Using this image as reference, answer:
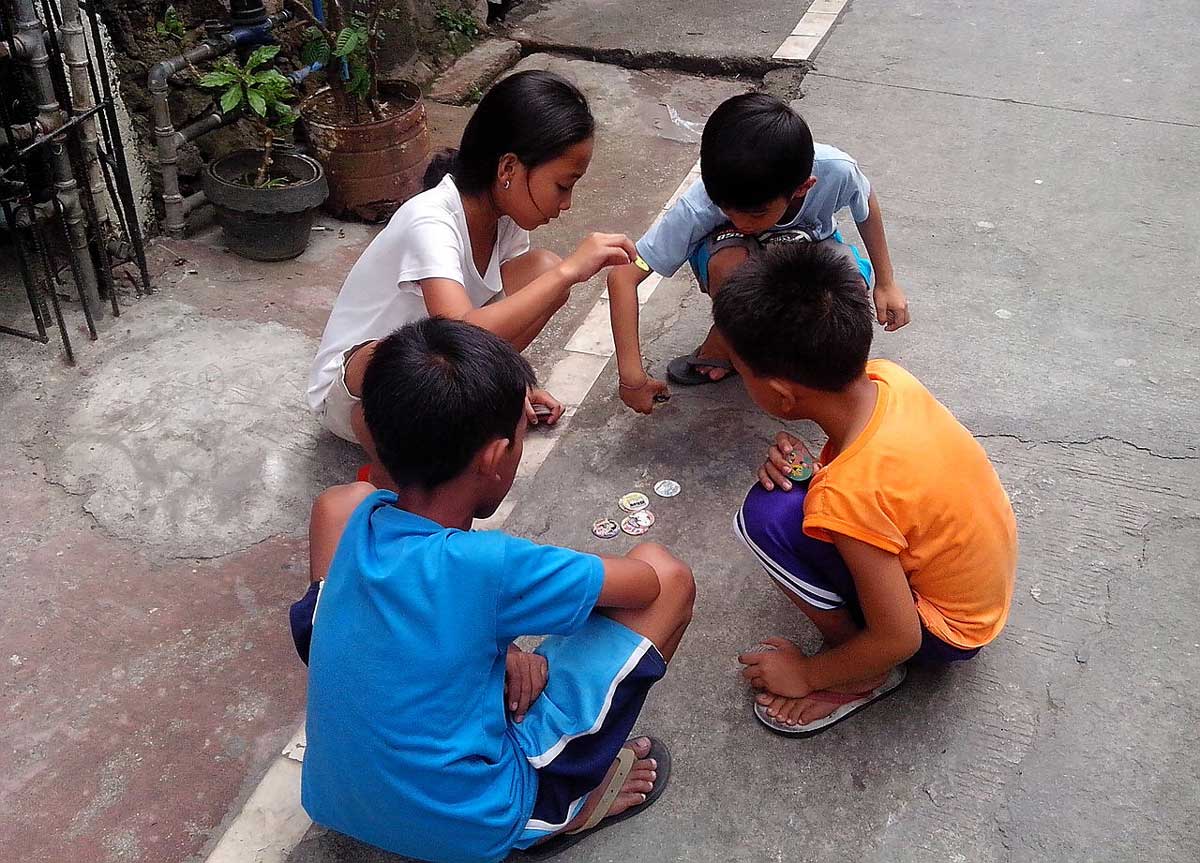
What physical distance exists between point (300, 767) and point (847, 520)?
3.69 feet

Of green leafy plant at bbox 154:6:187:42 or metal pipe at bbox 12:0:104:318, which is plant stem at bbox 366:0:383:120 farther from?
metal pipe at bbox 12:0:104:318

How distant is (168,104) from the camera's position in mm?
3516

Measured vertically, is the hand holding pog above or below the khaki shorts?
above

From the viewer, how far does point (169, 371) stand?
9.52 ft

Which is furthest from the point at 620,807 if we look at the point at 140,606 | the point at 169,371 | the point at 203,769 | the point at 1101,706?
the point at 169,371

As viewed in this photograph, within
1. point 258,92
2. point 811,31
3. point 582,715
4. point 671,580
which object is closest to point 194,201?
point 258,92

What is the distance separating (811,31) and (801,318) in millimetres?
4267

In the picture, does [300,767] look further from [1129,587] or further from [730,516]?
[1129,587]

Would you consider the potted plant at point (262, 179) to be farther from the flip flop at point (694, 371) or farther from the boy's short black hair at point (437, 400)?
the boy's short black hair at point (437, 400)

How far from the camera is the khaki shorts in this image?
2.45 meters

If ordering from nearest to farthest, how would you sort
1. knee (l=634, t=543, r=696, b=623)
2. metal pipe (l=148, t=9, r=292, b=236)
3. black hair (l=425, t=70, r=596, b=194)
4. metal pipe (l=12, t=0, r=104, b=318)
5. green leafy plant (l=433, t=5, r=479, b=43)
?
knee (l=634, t=543, r=696, b=623)
black hair (l=425, t=70, r=596, b=194)
metal pipe (l=12, t=0, r=104, b=318)
metal pipe (l=148, t=9, r=292, b=236)
green leafy plant (l=433, t=5, r=479, b=43)

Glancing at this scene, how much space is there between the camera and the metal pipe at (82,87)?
9.35 ft

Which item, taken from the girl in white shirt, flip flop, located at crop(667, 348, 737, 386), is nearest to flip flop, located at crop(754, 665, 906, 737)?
the girl in white shirt

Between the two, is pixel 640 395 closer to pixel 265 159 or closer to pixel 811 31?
pixel 265 159
